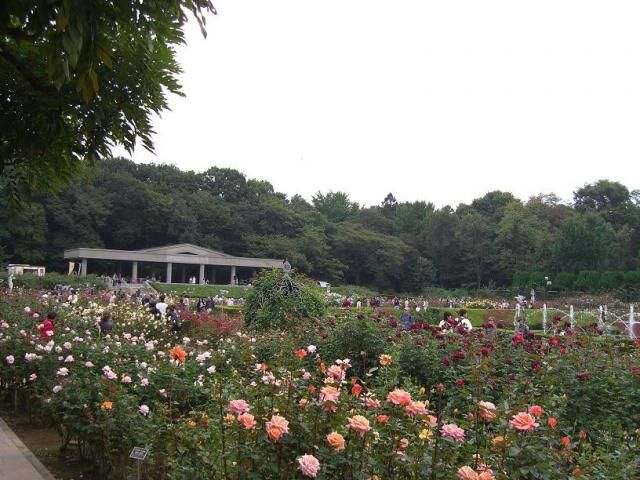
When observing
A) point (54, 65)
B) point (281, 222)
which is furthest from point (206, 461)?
point (281, 222)

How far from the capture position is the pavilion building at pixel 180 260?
51.8m

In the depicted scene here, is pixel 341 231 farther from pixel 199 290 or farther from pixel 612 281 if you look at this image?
pixel 612 281

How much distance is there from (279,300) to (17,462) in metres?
7.58

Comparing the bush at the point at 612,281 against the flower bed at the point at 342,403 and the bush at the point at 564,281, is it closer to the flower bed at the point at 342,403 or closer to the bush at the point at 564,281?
the bush at the point at 564,281

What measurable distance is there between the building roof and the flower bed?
42789mm

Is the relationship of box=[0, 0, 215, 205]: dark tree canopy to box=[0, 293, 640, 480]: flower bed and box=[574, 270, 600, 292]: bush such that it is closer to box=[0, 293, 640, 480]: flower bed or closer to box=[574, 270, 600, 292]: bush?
box=[0, 293, 640, 480]: flower bed

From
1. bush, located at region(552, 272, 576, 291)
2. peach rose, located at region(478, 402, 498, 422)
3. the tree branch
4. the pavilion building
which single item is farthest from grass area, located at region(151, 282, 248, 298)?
peach rose, located at region(478, 402, 498, 422)

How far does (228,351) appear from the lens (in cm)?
774

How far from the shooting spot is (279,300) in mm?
12656

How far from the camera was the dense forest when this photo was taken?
5153 centimetres

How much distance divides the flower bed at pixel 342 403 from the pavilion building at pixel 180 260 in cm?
4314

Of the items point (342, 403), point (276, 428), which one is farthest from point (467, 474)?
point (342, 403)

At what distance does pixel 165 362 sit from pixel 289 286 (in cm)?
712

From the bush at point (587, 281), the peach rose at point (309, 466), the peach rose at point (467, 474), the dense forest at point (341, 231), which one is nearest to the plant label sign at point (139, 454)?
the peach rose at point (309, 466)
